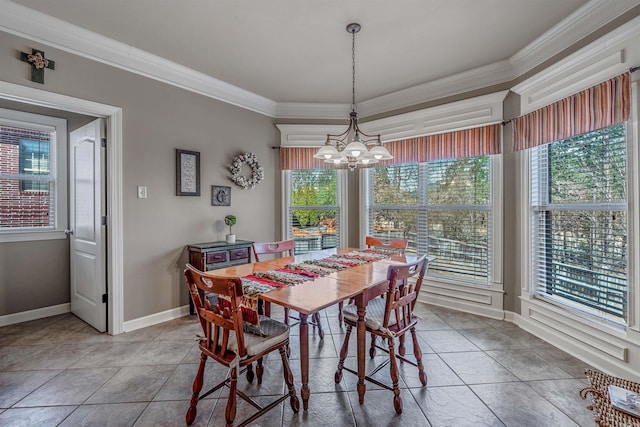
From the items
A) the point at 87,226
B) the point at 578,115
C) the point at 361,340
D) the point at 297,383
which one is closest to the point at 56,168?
the point at 87,226

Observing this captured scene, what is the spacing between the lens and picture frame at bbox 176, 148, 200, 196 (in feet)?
10.8

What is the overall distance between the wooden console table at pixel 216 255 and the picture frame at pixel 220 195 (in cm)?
51

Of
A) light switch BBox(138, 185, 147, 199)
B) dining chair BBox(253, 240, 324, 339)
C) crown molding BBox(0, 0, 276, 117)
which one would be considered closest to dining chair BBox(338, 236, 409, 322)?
dining chair BBox(253, 240, 324, 339)

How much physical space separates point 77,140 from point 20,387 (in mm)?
2388

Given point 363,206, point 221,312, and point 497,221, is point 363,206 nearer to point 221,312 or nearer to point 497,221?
point 497,221

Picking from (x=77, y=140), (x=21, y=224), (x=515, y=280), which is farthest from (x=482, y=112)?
(x=21, y=224)

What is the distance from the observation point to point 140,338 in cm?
279

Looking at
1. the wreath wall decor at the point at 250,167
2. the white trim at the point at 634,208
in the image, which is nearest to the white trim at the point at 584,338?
the white trim at the point at 634,208

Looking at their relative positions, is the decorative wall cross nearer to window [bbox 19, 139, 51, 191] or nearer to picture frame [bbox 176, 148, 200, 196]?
picture frame [bbox 176, 148, 200, 196]

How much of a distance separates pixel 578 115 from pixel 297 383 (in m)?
3.01

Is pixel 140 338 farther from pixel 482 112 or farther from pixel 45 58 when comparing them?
pixel 482 112

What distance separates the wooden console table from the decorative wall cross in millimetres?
1933

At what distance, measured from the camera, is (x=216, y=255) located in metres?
3.30

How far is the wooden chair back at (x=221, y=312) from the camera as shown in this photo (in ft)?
4.85
